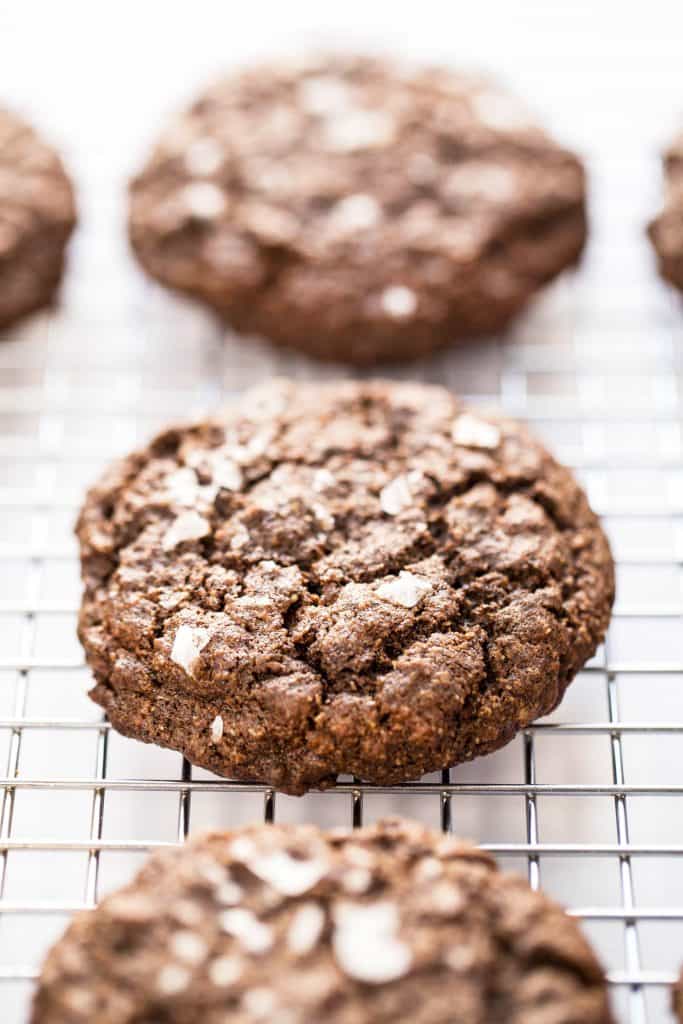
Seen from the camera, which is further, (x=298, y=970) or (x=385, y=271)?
(x=385, y=271)

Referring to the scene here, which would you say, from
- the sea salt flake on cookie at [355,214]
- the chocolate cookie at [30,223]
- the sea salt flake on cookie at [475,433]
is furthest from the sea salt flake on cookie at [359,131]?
the sea salt flake on cookie at [475,433]

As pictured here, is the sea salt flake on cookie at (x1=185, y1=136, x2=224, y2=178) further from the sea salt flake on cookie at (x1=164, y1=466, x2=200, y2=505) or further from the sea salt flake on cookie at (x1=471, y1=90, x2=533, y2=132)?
the sea salt flake on cookie at (x1=164, y1=466, x2=200, y2=505)

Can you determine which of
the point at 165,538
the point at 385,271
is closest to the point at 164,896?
the point at 165,538

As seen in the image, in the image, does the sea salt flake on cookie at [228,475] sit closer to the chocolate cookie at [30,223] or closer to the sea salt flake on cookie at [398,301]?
the sea salt flake on cookie at [398,301]

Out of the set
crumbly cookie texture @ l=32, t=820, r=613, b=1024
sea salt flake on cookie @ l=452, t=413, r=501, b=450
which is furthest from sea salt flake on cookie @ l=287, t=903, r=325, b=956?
sea salt flake on cookie @ l=452, t=413, r=501, b=450

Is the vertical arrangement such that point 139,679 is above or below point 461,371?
below

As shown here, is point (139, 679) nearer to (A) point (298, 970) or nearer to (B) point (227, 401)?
(A) point (298, 970)

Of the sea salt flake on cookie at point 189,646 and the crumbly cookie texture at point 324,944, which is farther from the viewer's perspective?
the sea salt flake on cookie at point 189,646
